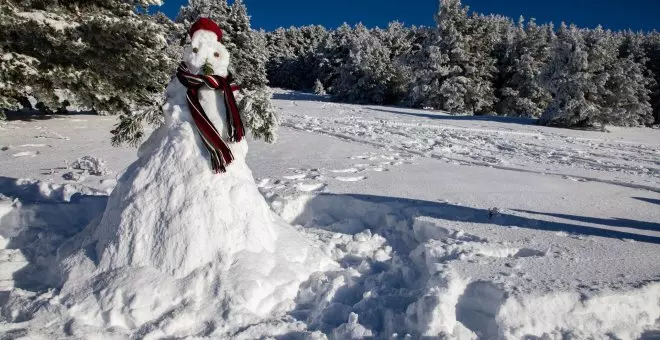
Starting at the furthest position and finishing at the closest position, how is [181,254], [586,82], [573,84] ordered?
1. [573,84]
2. [586,82]
3. [181,254]

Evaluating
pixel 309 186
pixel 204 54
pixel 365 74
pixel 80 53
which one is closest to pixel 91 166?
pixel 309 186

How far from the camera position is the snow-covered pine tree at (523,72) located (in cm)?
3119

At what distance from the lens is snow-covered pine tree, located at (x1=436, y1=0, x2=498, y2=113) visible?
28078mm

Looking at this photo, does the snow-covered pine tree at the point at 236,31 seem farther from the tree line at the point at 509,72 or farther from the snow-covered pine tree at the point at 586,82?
the snow-covered pine tree at the point at 586,82

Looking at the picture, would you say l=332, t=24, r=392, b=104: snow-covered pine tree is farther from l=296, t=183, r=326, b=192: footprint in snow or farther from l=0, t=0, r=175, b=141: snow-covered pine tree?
l=296, t=183, r=326, b=192: footprint in snow

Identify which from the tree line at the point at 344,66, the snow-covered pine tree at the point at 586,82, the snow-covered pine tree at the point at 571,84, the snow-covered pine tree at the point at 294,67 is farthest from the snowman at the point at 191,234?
the snow-covered pine tree at the point at 294,67

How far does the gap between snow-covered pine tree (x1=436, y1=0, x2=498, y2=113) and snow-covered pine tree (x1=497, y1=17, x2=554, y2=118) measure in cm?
168

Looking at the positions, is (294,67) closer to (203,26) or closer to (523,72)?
(523,72)

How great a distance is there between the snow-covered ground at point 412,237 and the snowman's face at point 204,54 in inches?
75.5

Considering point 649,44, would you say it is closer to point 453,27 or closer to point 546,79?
point 453,27

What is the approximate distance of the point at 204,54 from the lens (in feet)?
12.0

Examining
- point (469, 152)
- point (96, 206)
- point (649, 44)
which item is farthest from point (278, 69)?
point (96, 206)

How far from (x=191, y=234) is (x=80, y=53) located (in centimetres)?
749

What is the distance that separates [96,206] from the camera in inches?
191
